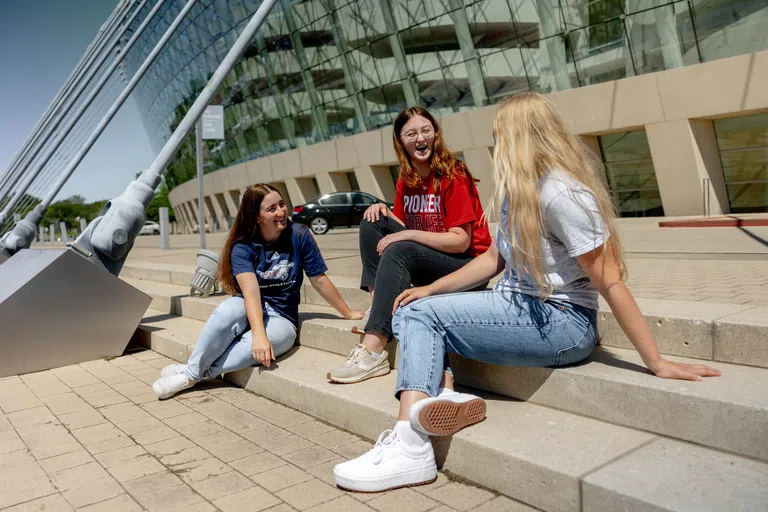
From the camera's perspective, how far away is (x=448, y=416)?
280 centimetres

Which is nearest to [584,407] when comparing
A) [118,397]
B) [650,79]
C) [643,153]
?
[118,397]

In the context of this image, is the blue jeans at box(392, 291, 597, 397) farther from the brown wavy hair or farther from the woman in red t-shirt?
the brown wavy hair

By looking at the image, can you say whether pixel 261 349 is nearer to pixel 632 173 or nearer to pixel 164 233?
pixel 164 233

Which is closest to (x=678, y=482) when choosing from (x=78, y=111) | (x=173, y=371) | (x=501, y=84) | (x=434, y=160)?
(x=434, y=160)

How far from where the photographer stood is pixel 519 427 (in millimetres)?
2875

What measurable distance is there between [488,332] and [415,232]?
3.11 ft

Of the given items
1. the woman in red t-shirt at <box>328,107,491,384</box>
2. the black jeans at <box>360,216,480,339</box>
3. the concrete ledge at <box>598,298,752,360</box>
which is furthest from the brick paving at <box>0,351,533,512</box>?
the concrete ledge at <box>598,298,752,360</box>

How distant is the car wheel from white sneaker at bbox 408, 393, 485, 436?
21826 millimetres

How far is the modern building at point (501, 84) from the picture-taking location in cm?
1856

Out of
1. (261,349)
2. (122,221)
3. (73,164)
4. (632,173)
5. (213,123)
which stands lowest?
(632,173)

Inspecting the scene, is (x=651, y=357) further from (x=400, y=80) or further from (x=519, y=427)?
(x=400, y=80)

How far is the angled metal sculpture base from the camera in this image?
5.46 meters

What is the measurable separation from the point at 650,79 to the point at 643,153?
261cm

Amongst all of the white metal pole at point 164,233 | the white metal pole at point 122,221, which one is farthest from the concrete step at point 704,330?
the white metal pole at point 164,233
